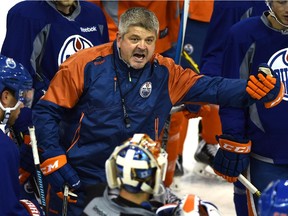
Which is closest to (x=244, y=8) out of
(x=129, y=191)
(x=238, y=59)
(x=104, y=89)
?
(x=238, y=59)

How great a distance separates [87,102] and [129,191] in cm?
98

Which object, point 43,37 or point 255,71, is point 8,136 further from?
point 255,71

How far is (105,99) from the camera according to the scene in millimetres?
4191

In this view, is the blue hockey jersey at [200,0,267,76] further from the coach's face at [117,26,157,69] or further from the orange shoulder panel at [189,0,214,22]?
the coach's face at [117,26,157,69]

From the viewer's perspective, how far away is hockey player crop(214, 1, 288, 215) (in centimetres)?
438

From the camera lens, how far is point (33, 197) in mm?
4664

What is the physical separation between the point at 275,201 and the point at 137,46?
3.96ft

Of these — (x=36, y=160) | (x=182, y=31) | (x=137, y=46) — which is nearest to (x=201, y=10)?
(x=182, y=31)

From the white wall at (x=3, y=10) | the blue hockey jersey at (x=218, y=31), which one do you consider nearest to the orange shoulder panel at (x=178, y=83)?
the blue hockey jersey at (x=218, y=31)

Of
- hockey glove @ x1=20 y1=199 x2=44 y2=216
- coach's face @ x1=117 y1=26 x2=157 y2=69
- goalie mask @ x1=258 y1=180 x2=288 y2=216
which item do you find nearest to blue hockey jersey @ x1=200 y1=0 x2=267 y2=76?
coach's face @ x1=117 y1=26 x2=157 y2=69

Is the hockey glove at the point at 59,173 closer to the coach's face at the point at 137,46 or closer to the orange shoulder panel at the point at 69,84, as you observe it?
the orange shoulder panel at the point at 69,84

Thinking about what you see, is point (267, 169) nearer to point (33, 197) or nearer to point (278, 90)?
point (278, 90)

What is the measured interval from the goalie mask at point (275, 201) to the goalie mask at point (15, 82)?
1246 mm

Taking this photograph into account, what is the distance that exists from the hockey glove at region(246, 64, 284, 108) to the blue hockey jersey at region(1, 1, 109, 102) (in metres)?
1.12
